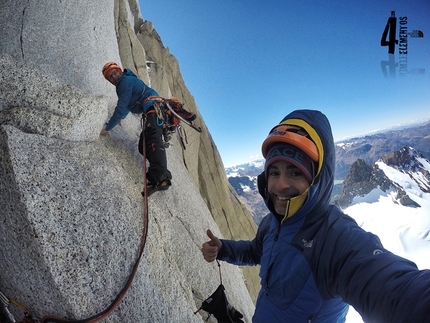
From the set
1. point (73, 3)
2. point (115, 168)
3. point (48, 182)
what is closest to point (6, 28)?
point (73, 3)

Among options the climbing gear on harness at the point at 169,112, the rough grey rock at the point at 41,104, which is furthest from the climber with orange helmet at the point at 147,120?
the rough grey rock at the point at 41,104

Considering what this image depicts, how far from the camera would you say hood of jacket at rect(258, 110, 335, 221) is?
228 cm

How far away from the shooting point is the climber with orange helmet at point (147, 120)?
4.70 m

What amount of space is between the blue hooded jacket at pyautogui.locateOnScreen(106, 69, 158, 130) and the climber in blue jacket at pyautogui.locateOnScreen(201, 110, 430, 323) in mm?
3821

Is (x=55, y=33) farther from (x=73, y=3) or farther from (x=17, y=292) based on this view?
(x=17, y=292)

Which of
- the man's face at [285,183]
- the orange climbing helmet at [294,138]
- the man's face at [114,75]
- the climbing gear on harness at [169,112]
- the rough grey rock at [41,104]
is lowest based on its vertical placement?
the man's face at [285,183]

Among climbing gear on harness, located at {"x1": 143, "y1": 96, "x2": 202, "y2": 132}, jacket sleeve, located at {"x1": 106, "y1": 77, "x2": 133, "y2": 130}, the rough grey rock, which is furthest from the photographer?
climbing gear on harness, located at {"x1": 143, "y1": 96, "x2": 202, "y2": 132}

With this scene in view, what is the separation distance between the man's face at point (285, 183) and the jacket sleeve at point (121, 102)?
4023 mm

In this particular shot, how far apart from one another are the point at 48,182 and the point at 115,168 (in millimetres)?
1331

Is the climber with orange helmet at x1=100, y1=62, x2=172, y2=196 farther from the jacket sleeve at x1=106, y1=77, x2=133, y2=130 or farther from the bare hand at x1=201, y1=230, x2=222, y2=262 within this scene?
the bare hand at x1=201, y1=230, x2=222, y2=262

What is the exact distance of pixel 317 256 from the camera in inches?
81.5

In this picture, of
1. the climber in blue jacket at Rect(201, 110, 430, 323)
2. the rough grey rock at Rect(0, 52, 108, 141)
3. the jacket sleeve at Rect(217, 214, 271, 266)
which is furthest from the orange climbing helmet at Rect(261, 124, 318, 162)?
the rough grey rock at Rect(0, 52, 108, 141)

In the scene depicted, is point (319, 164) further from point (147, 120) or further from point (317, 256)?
point (147, 120)

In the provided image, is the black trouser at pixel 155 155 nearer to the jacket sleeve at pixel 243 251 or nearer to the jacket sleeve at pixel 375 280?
the jacket sleeve at pixel 243 251
